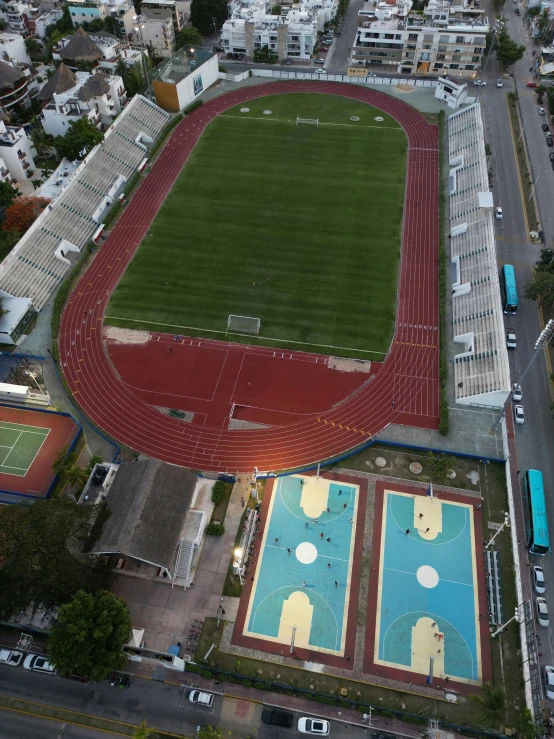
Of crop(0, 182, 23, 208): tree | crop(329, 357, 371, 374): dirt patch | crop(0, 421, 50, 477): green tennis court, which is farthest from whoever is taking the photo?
crop(0, 182, 23, 208): tree

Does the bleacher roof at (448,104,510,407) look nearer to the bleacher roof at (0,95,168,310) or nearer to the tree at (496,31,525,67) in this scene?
the tree at (496,31,525,67)

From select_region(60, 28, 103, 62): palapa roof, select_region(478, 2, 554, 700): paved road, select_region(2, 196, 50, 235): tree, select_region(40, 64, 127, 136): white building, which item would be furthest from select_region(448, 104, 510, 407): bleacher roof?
select_region(60, 28, 103, 62): palapa roof

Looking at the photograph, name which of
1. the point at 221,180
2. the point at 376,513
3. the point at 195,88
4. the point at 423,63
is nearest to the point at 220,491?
the point at 376,513

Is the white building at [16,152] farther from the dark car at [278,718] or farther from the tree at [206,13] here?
the dark car at [278,718]

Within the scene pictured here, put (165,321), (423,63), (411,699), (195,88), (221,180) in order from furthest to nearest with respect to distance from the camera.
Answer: (423,63), (195,88), (221,180), (165,321), (411,699)

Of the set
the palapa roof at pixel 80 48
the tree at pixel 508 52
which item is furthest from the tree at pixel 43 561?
the tree at pixel 508 52

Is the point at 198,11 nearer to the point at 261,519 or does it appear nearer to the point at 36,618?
the point at 261,519
